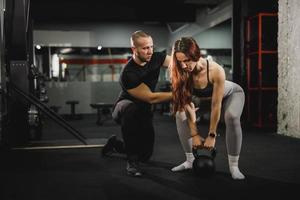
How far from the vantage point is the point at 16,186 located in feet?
8.14

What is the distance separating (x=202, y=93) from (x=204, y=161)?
0.47 m

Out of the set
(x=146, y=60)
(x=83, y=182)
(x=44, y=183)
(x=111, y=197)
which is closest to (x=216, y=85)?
(x=146, y=60)

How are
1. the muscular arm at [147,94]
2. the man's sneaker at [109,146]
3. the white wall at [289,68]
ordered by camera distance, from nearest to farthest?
the muscular arm at [147,94] → the man's sneaker at [109,146] → the white wall at [289,68]

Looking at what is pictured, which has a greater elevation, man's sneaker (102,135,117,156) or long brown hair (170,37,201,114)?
long brown hair (170,37,201,114)

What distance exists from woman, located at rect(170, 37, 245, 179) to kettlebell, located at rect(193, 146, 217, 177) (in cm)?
7

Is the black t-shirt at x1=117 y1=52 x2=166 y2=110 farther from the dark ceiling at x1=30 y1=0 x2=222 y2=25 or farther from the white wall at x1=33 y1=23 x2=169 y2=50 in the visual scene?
the white wall at x1=33 y1=23 x2=169 y2=50

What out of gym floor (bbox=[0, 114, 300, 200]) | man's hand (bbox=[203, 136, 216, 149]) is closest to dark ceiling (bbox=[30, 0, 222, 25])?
gym floor (bbox=[0, 114, 300, 200])

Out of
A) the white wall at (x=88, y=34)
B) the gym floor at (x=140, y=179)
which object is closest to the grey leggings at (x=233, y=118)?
the gym floor at (x=140, y=179)

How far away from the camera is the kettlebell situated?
8.33 ft

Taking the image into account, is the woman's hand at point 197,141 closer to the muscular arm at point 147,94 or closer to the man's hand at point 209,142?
the man's hand at point 209,142

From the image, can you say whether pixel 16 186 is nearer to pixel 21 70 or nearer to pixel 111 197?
pixel 111 197

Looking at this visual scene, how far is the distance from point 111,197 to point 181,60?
95cm

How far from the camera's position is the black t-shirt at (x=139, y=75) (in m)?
2.62

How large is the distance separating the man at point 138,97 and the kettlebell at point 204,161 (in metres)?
0.43
